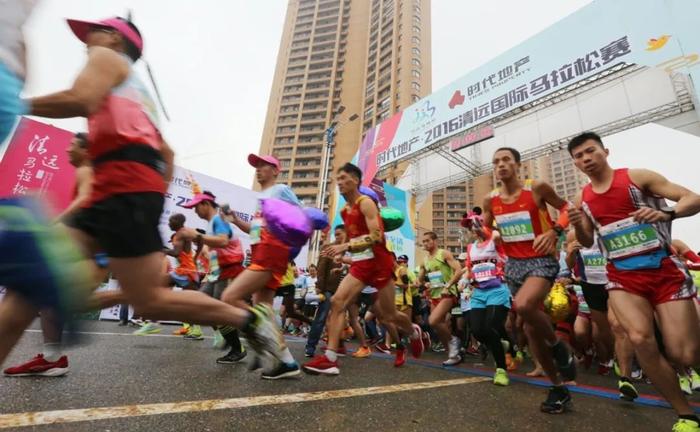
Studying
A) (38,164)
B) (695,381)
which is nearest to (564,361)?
(695,381)

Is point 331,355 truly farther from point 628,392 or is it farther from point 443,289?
point 443,289

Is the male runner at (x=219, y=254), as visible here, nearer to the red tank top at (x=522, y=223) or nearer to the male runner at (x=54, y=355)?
the male runner at (x=54, y=355)

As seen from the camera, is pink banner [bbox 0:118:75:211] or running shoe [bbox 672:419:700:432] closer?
running shoe [bbox 672:419:700:432]

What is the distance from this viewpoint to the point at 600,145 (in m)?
2.91

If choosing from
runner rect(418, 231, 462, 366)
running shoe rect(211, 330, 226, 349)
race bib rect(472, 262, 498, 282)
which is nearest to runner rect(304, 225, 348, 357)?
running shoe rect(211, 330, 226, 349)

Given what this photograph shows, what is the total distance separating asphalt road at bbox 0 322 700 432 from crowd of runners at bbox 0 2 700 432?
0.77 feet

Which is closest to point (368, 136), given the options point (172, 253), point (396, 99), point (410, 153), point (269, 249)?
point (410, 153)

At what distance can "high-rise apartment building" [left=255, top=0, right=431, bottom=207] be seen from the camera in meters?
59.3

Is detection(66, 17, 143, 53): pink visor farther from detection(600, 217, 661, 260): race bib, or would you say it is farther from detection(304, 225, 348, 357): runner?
detection(304, 225, 348, 357): runner

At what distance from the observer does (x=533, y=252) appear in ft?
10.4

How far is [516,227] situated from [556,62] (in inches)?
486

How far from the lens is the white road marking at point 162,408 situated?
5.32ft

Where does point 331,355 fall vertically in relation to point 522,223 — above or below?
below

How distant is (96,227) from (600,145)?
3.42 metres
